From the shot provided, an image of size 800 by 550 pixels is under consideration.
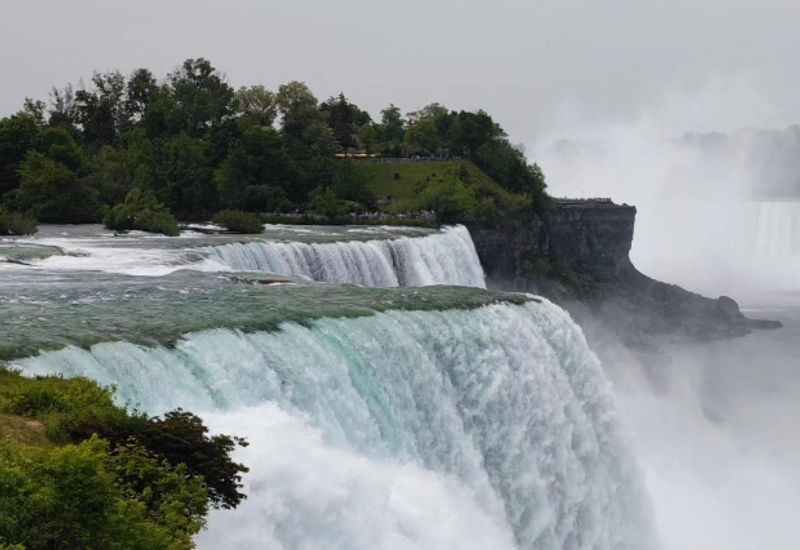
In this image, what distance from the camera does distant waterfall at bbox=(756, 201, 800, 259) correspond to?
9112cm

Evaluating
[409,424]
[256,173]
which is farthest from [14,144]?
[409,424]

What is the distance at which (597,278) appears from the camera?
235 ft

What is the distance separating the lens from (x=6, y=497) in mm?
10352

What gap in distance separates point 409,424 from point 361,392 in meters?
1.26

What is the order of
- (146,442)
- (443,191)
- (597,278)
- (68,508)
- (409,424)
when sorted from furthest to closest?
(597,278) < (443,191) < (409,424) < (146,442) < (68,508)

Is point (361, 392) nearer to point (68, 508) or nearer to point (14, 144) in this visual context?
point (68, 508)

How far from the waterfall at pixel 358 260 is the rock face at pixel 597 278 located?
50.4 ft

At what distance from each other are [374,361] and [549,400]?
5.42 meters

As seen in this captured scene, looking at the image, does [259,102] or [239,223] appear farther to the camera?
[259,102]

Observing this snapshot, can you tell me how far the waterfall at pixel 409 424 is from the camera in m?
14.9

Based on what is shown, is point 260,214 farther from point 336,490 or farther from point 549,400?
point 336,490

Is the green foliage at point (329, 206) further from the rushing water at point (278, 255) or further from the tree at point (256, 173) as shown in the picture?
the rushing water at point (278, 255)

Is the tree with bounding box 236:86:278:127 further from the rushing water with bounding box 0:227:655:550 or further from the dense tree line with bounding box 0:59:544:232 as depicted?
the rushing water with bounding box 0:227:655:550

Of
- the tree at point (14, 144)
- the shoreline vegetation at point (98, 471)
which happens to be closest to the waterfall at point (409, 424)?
the shoreline vegetation at point (98, 471)
